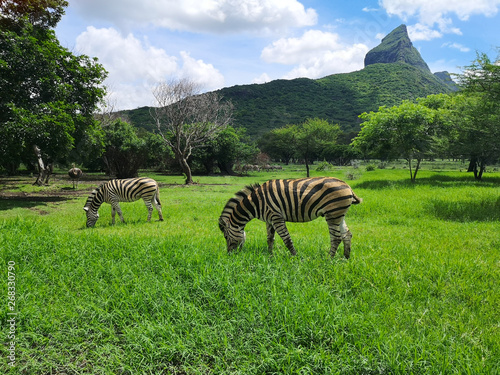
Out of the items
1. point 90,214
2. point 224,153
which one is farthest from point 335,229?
point 224,153

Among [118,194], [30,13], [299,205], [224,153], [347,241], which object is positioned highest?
[30,13]

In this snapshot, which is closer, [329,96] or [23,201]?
[23,201]

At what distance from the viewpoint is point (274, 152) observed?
233 ft

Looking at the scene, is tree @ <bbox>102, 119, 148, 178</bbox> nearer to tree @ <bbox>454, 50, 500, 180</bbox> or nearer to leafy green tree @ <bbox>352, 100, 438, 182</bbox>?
leafy green tree @ <bbox>352, 100, 438, 182</bbox>

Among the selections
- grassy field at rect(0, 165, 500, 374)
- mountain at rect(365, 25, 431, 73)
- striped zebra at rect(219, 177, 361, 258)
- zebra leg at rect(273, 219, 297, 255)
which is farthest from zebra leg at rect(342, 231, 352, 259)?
mountain at rect(365, 25, 431, 73)

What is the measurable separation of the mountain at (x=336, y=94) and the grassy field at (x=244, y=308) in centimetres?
7428

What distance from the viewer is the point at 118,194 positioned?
34.7ft

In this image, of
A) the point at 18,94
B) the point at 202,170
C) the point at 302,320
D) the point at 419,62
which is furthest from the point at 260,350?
the point at 419,62

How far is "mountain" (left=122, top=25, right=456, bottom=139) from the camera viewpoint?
8688 cm

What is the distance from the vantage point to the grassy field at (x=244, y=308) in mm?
2760

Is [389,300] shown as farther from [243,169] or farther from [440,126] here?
[243,169]

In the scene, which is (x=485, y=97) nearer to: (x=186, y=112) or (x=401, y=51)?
(x=186, y=112)

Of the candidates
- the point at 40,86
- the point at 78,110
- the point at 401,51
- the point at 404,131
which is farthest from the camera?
the point at 401,51

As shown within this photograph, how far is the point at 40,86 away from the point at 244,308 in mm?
19337
